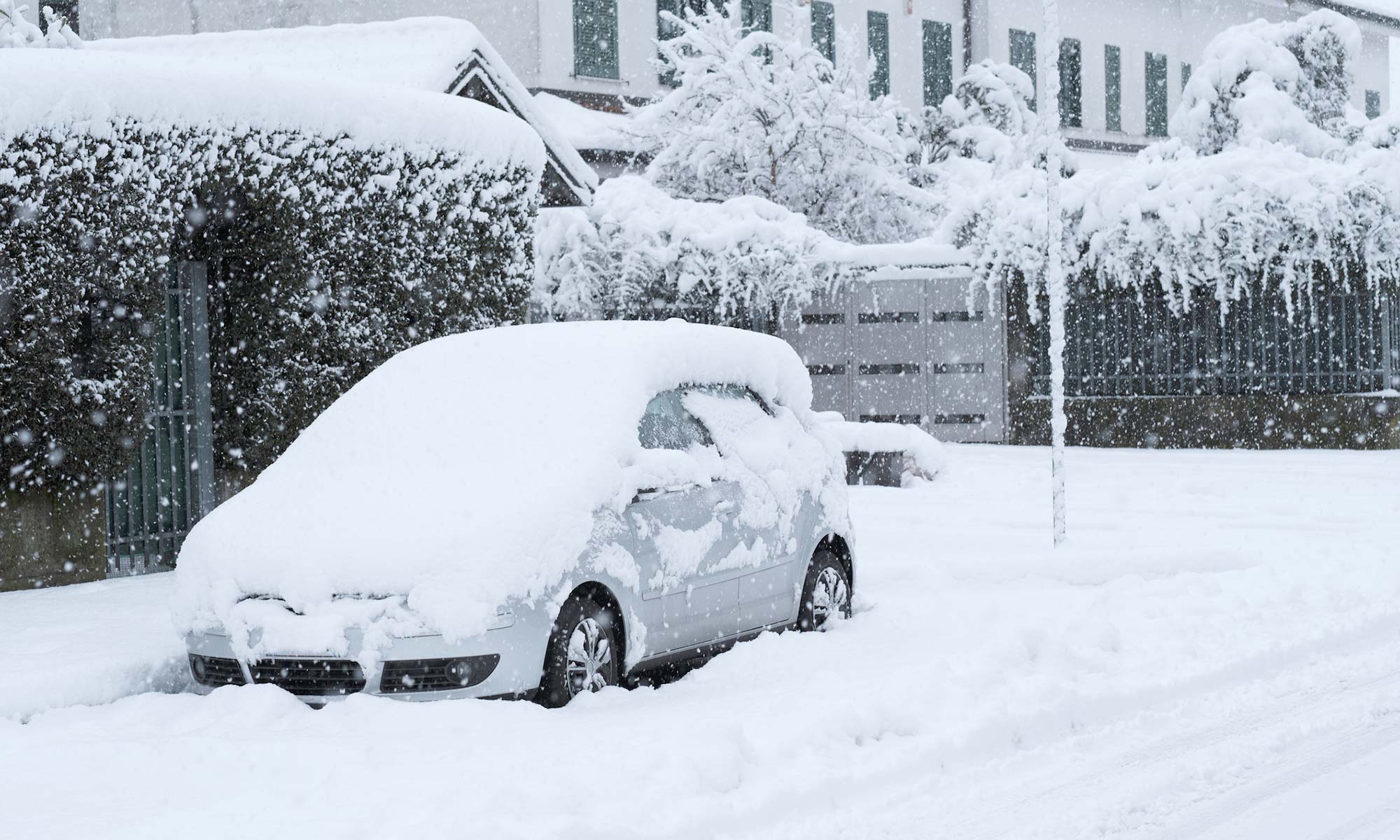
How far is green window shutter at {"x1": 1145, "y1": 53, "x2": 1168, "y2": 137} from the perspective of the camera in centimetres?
3909

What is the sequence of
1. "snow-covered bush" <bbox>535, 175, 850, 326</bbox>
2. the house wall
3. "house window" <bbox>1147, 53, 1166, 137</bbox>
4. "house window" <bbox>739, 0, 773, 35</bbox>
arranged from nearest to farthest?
1. "snow-covered bush" <bbox>535, 175, 850, 326</bbox>
2. the house wall
3. "house window" <bbox>739, 0, 773, 35</bbox>
4. "house window" <bbox>1147, 53, 1166, 137</bbox>

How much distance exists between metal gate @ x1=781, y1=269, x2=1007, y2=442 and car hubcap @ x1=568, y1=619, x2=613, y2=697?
1715 cm

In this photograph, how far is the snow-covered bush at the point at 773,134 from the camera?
27.5 metres

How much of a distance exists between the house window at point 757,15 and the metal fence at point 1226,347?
9428 millimetres

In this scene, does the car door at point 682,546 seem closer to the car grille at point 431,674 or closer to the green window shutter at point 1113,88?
the car grille at point 431,674

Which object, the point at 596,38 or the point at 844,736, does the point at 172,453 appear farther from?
the point at 596,38

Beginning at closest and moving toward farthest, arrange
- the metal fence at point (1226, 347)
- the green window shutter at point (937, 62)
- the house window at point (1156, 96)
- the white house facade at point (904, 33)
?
the metal fence at point (1226, 347), the white house facade at point (904, 33), the green window shutter at point (937, 62), the house window at point (1156, 96)

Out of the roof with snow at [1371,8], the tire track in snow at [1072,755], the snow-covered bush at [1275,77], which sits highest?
the roof with snow at [1371,8]

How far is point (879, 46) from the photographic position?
33562 mm

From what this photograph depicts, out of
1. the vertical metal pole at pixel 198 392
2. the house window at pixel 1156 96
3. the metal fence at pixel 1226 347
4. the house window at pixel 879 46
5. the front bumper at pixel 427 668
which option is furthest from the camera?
the house window at pixel 1156 96

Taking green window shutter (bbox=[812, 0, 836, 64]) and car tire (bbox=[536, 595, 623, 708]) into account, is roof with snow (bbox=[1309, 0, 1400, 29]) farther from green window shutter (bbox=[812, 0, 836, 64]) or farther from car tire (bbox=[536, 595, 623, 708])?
car tire (bbox=[536, 595, 623, 708])

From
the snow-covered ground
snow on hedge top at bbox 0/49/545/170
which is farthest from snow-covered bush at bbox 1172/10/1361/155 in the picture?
the snow-covered ground

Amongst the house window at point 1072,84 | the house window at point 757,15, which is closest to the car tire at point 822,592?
the house window at point 757,15

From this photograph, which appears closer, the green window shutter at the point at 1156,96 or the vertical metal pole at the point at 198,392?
the vertical metal pole at the point at 198,392
